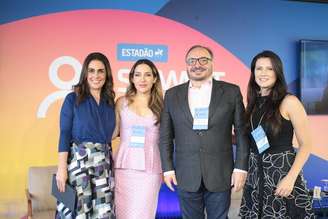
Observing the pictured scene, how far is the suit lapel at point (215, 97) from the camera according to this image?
7.66ft

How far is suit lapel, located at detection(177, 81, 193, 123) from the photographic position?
2359 millimetres

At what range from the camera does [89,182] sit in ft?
8.30

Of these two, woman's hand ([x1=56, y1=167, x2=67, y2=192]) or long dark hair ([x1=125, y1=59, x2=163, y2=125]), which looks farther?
long dark hair ([x1=125, y1=59, x2=163, y2=125])

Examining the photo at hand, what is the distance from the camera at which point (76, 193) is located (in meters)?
2.46

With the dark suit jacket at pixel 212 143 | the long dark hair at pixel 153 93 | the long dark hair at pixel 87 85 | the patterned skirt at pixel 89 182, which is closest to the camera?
the dark suit jacket at pixel 212 143

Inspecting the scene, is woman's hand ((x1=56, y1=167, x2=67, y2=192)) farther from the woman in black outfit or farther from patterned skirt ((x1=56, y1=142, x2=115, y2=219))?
the woman in black outfit

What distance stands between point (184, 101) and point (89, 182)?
32.3 inches

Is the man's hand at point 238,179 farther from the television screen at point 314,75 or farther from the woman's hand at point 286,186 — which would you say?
the television screen at point 314,75

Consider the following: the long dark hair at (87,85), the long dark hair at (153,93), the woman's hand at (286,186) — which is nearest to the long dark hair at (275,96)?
the woman's hand at (286,186)

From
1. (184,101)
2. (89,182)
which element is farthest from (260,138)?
(89,182)

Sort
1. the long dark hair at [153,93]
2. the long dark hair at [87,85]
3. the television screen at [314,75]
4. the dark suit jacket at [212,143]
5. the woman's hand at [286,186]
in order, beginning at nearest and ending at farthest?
the woman's hand at [286,186] → the dark suit jacket at [212,143] → the long dark hair at [87,85] → the long dark hair at [153,93] → the television screen at [314,75]

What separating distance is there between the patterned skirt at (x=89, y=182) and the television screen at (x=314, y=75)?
2733 millimetres

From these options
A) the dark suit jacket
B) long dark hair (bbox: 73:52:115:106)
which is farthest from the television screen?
long dark hair (bbox: 73:52:115:106)

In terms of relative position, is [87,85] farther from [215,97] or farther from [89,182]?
[215,97]
